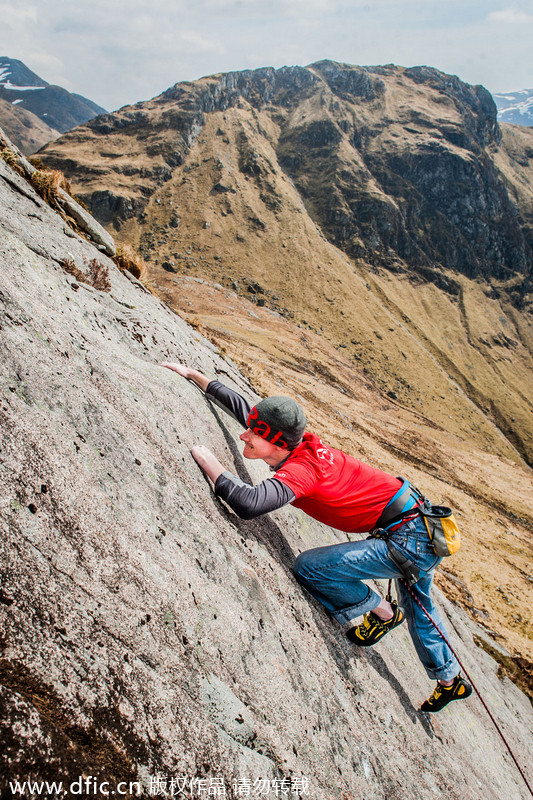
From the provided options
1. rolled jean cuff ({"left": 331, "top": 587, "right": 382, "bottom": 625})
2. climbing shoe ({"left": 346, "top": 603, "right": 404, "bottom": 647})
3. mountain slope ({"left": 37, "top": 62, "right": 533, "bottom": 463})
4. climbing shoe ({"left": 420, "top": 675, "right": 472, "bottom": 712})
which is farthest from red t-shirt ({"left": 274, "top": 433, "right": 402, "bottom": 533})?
mountain slope ({"left": 37, "top": 62, "right": 533, "bottom": 463})

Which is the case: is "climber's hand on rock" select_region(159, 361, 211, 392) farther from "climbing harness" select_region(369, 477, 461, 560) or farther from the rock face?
"climbing harness" select_region(369, 477, 461, 560)

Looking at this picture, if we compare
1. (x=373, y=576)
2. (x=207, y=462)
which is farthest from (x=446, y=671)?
(x=207, y=462)

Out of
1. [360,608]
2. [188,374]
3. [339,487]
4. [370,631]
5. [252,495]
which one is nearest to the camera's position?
[252,495]

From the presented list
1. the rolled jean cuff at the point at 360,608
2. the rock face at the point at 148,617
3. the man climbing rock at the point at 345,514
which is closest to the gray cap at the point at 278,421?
the man climbing rock at the point at 345,514

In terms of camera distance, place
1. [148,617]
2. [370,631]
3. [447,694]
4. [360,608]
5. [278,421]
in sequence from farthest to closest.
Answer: [447,694] < [370,631] < [360,608] < [278,421] < [148,617]

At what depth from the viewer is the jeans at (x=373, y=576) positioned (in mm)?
4664

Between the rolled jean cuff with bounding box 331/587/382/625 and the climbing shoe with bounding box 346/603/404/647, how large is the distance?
32 centimetres

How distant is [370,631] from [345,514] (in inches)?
74.0

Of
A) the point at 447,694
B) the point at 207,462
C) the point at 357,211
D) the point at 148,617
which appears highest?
the point at 357,211

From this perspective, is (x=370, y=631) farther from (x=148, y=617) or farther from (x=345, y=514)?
(x=148, y=617)

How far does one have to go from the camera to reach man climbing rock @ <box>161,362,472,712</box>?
165 inches

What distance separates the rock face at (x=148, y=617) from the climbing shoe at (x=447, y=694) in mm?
281

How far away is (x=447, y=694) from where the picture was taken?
5449mm

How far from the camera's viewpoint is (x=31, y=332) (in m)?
3.61
